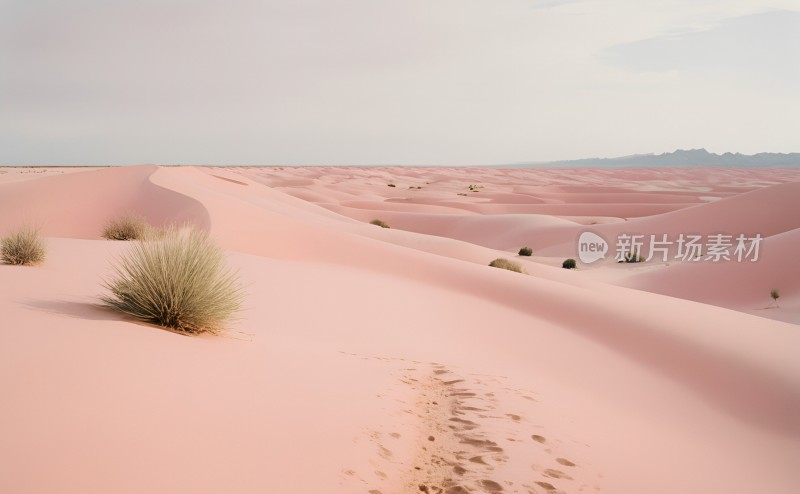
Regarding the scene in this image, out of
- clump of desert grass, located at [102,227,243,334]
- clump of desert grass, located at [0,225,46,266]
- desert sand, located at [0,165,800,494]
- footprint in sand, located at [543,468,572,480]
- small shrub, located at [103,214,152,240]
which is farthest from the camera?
small shrub, located at [103,214,152,240]

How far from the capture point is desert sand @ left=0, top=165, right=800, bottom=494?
141 inches

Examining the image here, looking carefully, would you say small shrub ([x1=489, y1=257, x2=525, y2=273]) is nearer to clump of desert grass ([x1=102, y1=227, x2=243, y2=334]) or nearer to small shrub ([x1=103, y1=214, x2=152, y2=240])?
small shrub ([x1=103, y1=214, x2=152, y2=240])

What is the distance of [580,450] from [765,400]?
4.70 m

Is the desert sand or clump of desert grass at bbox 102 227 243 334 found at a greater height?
clump of desert grass at bbox 102 227 243 334

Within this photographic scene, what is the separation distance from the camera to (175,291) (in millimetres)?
5824

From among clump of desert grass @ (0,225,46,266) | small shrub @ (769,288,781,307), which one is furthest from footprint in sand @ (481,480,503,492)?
small shrub @ (769,288,781,307)

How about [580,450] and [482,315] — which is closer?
[580,450]

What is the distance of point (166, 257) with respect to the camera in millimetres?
5996

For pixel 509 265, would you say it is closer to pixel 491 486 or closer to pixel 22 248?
pixel 22 248

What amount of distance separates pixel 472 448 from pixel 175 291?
3.18 meters

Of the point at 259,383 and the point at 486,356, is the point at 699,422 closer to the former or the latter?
the point at 486,356

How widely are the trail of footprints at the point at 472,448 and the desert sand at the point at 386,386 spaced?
2cm

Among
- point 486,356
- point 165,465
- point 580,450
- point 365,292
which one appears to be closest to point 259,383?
point 165,465

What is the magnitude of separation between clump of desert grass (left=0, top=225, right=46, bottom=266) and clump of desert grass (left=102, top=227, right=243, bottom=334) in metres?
2.39
